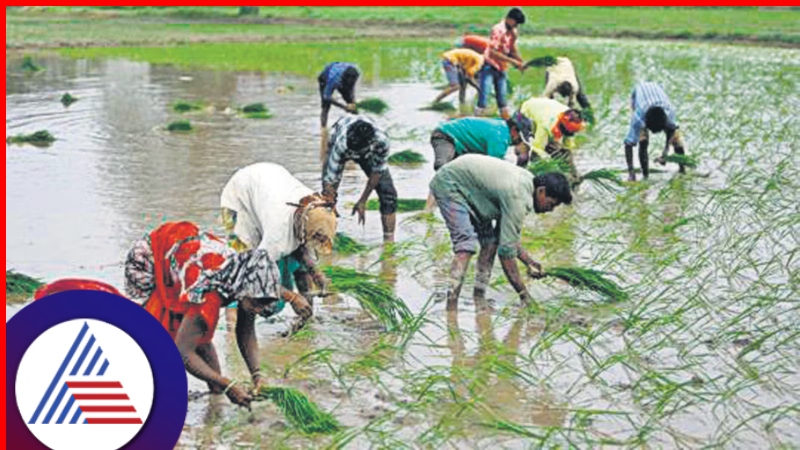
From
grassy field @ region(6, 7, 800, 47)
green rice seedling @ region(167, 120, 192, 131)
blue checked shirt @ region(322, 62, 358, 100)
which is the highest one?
blue checked shirt @ region(322, 62, 358, 100)

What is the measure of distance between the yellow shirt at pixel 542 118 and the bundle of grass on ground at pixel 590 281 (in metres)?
2.84

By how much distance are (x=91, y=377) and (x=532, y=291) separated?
3556 millimetres

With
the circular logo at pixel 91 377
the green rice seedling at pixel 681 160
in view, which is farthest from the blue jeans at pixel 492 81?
the circular logo at pixel 91 377

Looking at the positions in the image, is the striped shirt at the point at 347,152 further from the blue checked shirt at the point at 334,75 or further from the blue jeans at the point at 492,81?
the blue jeans at the point at 492,81

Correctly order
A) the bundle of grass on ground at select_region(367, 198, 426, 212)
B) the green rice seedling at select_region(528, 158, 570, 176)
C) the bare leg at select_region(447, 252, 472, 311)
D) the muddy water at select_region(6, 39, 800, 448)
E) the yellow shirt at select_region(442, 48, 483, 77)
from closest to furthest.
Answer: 1. the muddy water at select_region(6, 39, 800, 448)
2. the bare leg at select_region(447, 252, 472, 311)
3. the bundle of grass on ground at select_region(367, 198, 426, 212)
4. the green rice seedling at select_region(528, 158, 570, 176)
5. the yellow shirt at select_region(442, 48, 483, 77)

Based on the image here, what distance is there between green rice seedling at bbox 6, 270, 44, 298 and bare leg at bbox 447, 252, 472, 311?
2.23 meters

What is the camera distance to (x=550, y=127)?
356 inches

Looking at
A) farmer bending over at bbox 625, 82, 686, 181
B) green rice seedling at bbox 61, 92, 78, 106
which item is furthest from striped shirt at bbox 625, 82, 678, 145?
green rice seedling at bbox 61, 92, 78, 106

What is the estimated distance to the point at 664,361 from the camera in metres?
5.34

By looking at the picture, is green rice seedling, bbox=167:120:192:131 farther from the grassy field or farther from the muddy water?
the grassy field

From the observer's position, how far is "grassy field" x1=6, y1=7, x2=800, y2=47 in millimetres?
29312

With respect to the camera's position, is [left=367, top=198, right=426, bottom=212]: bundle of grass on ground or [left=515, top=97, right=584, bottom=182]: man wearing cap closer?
[left=367, top=198, right=426, bottom=212]: bundle of grass on ground

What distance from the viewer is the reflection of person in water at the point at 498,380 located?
4.79 metres

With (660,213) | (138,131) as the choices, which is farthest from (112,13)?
(660,213)
